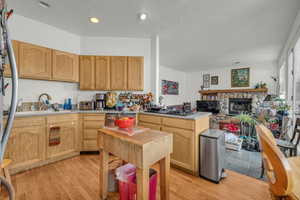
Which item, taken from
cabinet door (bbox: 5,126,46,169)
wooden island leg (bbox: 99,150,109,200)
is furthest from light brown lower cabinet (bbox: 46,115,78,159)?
wooden island leg (bbox: 99,150,109,200)

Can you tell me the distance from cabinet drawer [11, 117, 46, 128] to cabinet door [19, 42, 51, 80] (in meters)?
0.77

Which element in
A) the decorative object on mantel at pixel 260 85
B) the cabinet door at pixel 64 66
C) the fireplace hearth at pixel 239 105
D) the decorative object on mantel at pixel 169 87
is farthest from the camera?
the decorative object on mantel at pixel 169 87

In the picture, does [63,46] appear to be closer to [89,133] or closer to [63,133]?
[63,133]

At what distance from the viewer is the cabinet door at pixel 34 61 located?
2131 millimetres

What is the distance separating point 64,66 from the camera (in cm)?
258

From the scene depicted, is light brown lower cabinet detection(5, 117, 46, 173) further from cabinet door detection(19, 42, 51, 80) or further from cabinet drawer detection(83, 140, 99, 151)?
cabinet door detection(19, 42, 51, 80)

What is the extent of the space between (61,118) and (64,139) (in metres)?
0.40

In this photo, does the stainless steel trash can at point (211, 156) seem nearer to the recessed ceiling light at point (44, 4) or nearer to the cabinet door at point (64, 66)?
the cabinet door at point (64, 66)

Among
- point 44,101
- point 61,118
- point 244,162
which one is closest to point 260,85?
point 244,162

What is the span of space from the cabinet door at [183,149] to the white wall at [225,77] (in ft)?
16.8

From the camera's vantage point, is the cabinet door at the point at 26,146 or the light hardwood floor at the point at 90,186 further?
the cabinet door at the point at 26,146

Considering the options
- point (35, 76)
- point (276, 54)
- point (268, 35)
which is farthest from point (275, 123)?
point (35, 76)

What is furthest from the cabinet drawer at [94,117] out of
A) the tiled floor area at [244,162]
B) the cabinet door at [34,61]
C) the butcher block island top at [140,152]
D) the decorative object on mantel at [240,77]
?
the decorative object on mantel at [240,77]

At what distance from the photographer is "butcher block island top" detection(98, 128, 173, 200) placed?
0.98 m
